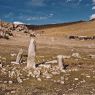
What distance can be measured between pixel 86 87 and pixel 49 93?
12.2 feet

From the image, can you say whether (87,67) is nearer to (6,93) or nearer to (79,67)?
(79,67)

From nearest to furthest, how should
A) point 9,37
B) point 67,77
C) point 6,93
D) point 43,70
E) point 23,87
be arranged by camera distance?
point 6,93, point 23,87, point 67,77, point 43,70, point 9,37

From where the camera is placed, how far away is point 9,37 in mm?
90312

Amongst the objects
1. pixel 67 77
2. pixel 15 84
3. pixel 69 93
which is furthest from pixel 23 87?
pixel 67 77

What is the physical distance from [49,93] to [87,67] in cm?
1480

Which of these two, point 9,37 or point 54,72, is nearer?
point 54,72

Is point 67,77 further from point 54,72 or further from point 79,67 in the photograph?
point 79,67

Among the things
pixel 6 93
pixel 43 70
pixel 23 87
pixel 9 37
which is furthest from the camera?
pixel 9 37

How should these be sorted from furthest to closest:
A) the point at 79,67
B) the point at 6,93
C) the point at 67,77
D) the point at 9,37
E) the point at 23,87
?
the point at 9,37 → the point at 79,67 → the point at 67,77 → the point at 23,87 → the point at 6,93

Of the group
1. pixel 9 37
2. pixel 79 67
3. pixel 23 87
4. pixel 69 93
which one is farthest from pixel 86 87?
pixel 9 37

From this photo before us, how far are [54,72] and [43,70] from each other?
5.18 feet

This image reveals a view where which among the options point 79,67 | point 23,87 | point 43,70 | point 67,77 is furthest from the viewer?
point 79,67

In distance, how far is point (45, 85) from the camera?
102 ft

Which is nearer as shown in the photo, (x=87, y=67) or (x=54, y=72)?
(x=54, y=72)
